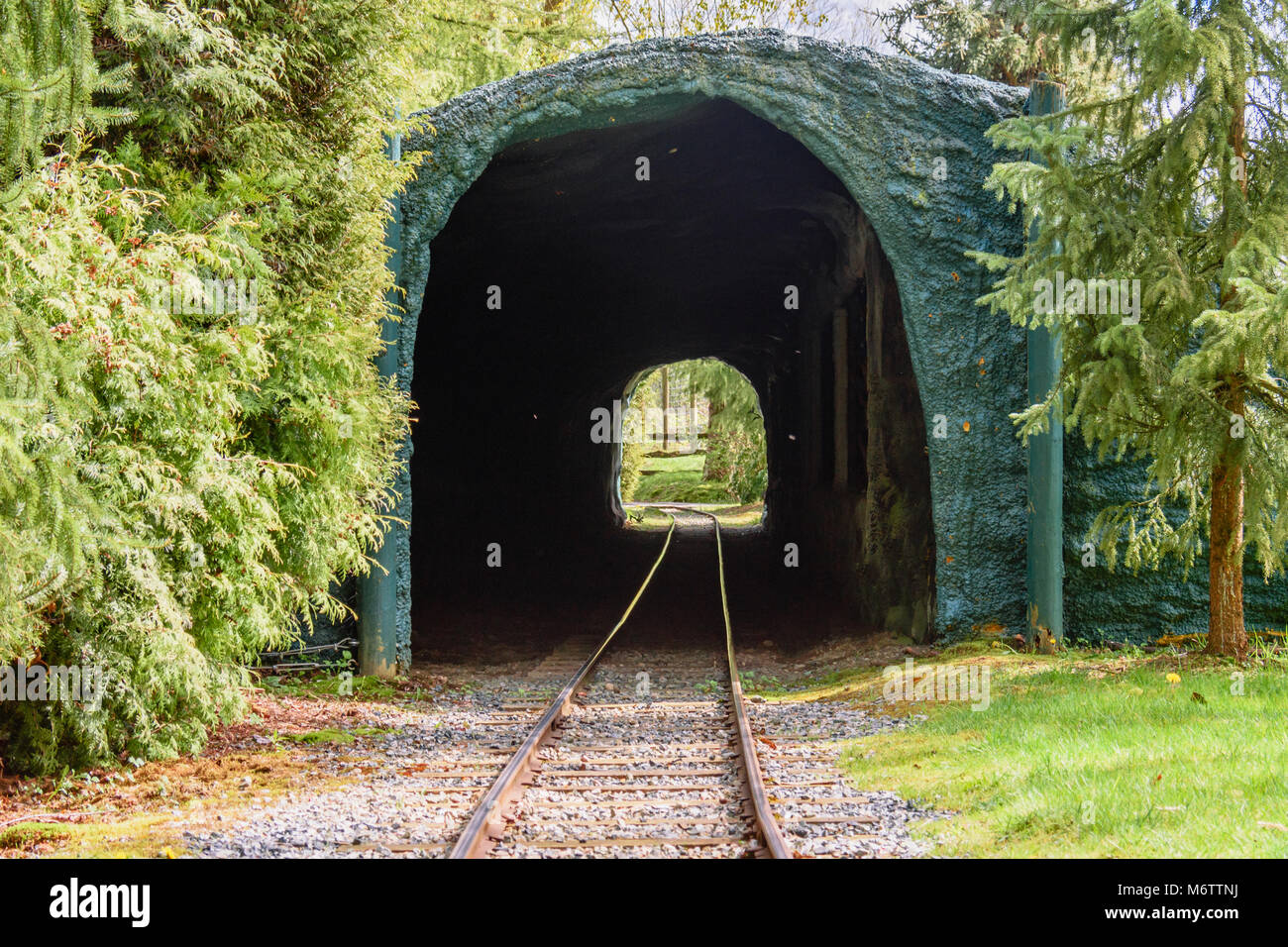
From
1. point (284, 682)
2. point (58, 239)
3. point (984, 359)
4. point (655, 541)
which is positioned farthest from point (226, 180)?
point (655, 541)

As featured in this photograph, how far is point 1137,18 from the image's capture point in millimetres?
6844

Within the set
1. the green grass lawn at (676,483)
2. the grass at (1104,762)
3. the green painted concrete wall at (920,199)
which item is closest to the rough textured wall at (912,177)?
the green painted concrete wall at (920,199)

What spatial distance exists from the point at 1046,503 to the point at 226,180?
23.1 ft

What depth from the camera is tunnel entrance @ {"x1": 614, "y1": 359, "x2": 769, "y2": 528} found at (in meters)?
37.3

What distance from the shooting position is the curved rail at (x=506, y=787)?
4617mm

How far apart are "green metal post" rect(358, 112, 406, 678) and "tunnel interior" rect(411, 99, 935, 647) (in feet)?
9.13

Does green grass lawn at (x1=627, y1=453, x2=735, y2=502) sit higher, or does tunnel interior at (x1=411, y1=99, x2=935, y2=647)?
tunnel interior at (x1=411, y1=99, x2=935, y2=647)

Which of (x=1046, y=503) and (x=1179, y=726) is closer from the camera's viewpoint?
(x=1179, y=726)

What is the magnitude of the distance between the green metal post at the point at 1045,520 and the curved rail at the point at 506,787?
4118 mm
